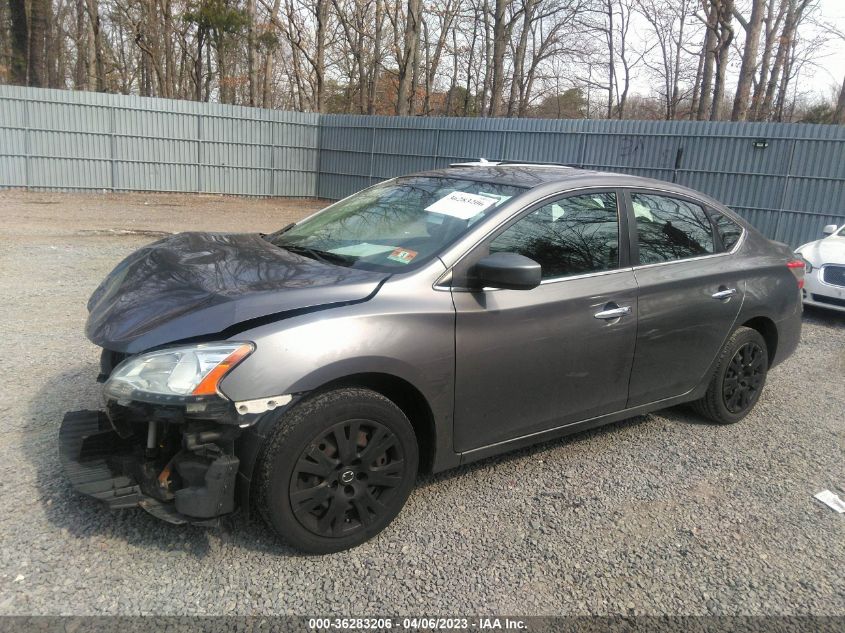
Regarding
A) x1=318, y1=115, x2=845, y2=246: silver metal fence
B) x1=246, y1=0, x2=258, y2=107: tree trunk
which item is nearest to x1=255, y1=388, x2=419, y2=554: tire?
x1=318, y1=115, x2=845, y2=246: silver metal fence

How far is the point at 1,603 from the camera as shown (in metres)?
2.48

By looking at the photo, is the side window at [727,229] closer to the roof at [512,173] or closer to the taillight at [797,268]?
the taillight at [797,268]

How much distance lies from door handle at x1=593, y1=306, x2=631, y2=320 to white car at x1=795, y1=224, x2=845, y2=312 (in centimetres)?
555

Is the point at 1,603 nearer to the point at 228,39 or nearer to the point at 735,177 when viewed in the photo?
the point at 735,177

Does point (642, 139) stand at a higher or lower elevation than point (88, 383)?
higher

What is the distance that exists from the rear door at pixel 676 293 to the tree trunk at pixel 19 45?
25.1 m

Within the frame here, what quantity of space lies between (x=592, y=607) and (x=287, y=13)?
125ft

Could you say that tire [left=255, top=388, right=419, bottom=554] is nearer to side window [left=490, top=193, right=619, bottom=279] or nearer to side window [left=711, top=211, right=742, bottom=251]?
side window [left=490, top=193, right=619, bottom=279]

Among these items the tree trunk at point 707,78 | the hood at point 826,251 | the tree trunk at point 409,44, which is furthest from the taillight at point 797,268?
the tree trunk at point 409,44

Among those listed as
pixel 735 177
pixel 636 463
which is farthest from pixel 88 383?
pixel 735 177

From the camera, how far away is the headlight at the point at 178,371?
256 centimetres

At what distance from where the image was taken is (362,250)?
3473mm

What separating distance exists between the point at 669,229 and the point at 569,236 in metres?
0.91

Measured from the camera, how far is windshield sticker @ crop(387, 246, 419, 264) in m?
3.23
